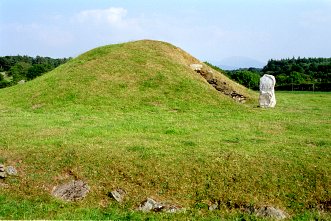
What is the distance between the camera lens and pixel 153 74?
1172 inches

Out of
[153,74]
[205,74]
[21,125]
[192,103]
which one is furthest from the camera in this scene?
[205,74]

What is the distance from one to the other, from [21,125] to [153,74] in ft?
42.9

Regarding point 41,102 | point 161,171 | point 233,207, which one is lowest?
point 233,207

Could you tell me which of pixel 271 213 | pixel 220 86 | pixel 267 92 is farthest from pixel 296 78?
pixel 271 213

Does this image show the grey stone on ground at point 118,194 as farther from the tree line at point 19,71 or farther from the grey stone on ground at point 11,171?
the tree line at point 19,71

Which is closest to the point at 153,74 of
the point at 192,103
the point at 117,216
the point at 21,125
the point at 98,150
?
the point at 192,103

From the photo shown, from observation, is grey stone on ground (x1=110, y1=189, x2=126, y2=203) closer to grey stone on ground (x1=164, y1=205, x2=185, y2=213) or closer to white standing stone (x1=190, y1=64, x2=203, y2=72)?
grey stone on ground (x1=164, y1=205, x2=185, y2=213)

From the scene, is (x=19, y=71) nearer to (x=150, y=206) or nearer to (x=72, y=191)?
(x=72, y=191)

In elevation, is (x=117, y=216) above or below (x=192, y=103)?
below

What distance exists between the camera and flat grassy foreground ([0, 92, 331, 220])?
11.0 m

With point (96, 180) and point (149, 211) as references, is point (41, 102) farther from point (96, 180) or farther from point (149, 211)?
point (149, 211)

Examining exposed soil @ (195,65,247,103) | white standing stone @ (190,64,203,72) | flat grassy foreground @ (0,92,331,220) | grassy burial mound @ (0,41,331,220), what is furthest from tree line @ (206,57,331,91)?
flat grassy foreground @ (0,92,331,220)

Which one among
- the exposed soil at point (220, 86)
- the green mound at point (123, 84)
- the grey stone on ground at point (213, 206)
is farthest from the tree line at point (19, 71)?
the grey stone on ground at point (213, 206)

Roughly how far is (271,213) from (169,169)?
3.70 meters
